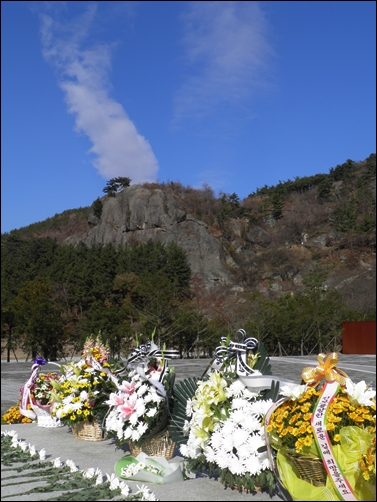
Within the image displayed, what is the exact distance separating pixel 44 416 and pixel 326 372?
3.34 m

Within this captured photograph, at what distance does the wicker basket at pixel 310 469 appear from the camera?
6.76 feet

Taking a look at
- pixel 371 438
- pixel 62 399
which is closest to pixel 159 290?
pixel 62 399

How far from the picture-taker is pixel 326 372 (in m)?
2.19

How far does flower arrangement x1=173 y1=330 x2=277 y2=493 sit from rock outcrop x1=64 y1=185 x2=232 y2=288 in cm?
2692

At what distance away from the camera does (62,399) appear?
411cm

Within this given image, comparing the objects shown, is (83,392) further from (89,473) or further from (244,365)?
(244,365)

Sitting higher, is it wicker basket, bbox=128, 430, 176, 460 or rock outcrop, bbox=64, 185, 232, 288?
rock outcrop, bbox=64, 185, 232, 288

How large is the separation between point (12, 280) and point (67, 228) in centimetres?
1178

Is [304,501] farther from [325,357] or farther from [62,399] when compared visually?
[62,399]

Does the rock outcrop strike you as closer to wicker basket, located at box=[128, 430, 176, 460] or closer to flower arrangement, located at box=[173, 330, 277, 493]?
wicker basket, located at box=[128, 430, 176, 460]

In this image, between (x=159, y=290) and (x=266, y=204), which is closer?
(x=159, y=290)

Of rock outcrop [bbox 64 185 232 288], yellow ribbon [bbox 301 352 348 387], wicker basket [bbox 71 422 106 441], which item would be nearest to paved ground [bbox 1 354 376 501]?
wicker basket [bbox 71 422 106 441]

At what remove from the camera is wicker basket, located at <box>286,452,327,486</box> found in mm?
2061

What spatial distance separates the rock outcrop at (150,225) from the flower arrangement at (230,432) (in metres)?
26.9
